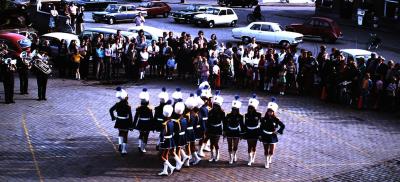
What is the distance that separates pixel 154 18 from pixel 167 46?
1937cm

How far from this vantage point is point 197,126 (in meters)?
15.9

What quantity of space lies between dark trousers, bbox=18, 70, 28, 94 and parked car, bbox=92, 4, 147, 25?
17.7 m

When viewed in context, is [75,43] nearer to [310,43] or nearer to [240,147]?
[240,147]

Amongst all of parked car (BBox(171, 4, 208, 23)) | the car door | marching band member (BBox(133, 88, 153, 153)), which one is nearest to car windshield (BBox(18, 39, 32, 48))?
marching band member (BBox(133, 88, 153, 153))

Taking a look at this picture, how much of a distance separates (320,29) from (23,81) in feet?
62.0

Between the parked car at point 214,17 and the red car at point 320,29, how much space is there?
554cm

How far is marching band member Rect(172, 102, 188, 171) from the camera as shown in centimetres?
1534

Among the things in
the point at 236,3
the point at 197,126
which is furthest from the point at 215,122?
the point at 236,3

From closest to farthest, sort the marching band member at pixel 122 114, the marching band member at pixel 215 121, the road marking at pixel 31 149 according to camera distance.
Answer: the road marking at pixel 31 149 < the marching band member at pixel 215 121 < the marching band member at pixel 122 114

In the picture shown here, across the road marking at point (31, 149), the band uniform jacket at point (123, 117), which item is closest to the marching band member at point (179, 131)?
the band uniform jacket at point (123, 117)

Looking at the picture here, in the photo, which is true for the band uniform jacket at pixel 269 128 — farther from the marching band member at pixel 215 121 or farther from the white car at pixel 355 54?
the white car at pixel 355 54

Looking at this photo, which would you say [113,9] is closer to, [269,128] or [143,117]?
[143,117]

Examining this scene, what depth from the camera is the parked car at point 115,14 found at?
1578 inches

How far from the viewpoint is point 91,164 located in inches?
623
